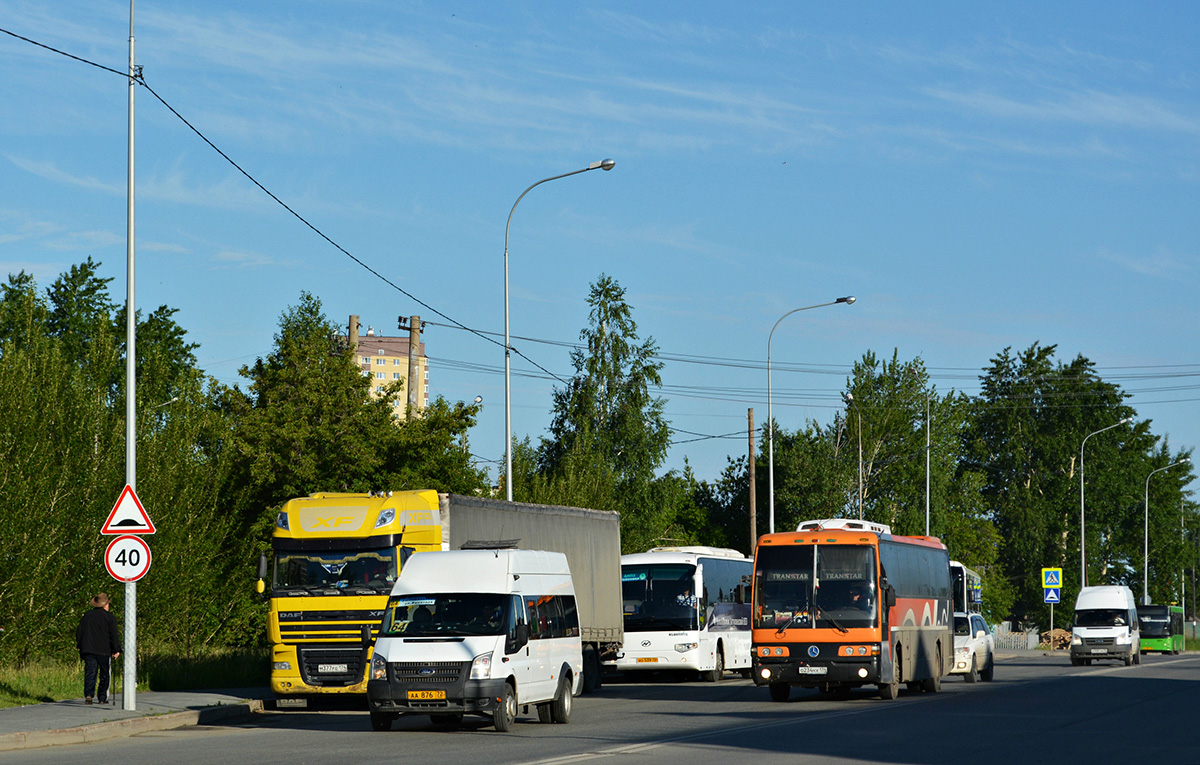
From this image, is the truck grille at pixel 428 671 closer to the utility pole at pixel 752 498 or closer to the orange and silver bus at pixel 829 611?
the orange and silver bus at pixel 829 611

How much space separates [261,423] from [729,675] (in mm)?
14458

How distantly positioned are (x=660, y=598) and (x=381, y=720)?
14.8 metres

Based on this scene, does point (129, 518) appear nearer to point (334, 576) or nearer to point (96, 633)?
point (96, 633)

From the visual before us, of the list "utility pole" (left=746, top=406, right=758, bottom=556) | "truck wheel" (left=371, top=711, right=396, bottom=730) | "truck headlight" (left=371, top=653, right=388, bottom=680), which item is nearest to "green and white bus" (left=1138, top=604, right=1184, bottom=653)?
"utility pole" (left=746, top=406, right=758, bottom=556)

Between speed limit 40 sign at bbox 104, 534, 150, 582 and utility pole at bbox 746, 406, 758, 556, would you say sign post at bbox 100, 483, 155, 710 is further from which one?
utility pole at bbox 746, 406, 758, 556

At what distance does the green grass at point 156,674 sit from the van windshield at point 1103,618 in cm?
3082

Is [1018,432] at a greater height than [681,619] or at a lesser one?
greater

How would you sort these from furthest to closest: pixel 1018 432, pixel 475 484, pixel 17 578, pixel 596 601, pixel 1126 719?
pixel 1018 432
pixel 475 484
pixel 596 601
pixel 17 578
pixel 1126 719

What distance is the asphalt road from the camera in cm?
1531

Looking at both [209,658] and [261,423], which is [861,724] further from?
[261,423]

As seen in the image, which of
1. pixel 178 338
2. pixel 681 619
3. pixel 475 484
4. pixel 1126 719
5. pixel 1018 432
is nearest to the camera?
pixel 1126 719

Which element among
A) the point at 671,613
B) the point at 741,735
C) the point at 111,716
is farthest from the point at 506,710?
the point at 671,613

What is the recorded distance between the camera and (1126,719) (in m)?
21.3

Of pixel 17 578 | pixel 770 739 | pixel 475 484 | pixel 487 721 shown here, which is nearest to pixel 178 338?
pixel 475 484
